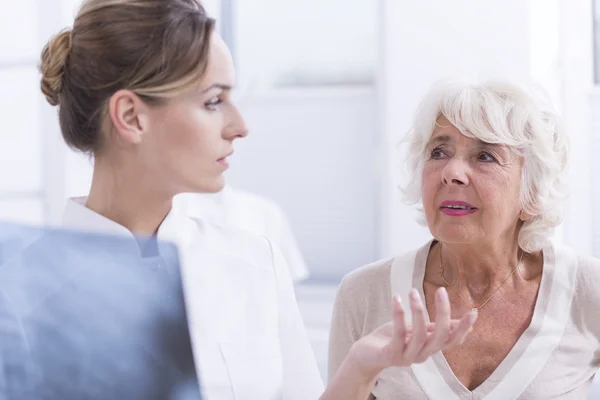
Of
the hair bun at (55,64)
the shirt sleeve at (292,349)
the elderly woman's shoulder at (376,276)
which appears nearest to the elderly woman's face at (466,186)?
the elderly woman's shoulder at (376,276)

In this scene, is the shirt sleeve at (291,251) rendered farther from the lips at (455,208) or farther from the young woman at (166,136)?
the young woman at (166,136)

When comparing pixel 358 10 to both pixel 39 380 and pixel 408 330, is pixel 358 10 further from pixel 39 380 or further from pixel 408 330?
pixel 39 380

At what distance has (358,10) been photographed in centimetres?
224

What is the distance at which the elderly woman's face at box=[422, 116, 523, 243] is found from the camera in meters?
1.33

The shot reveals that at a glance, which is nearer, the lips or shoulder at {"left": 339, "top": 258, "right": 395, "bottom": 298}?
the lips

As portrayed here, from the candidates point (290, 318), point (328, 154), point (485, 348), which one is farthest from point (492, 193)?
point (328, 154)

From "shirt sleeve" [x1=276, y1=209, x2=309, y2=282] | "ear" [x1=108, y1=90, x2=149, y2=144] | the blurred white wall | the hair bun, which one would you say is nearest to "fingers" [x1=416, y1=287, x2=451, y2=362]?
"ear" [x1=108, y1=90, x2=149, y2=144]

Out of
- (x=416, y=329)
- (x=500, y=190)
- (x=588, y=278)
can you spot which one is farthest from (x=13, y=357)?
(x=588, y=278)

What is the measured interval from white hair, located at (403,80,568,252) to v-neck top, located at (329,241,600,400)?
7 cm

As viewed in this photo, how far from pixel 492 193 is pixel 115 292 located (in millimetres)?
661

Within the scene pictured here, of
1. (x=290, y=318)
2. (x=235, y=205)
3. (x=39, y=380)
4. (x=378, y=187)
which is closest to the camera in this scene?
(x=39, y=380)

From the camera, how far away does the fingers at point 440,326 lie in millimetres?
908

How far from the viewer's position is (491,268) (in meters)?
1.43

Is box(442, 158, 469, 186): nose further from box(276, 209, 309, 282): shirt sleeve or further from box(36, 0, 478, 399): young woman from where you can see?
box(276, 209, 309, 282): shirt sleeve
